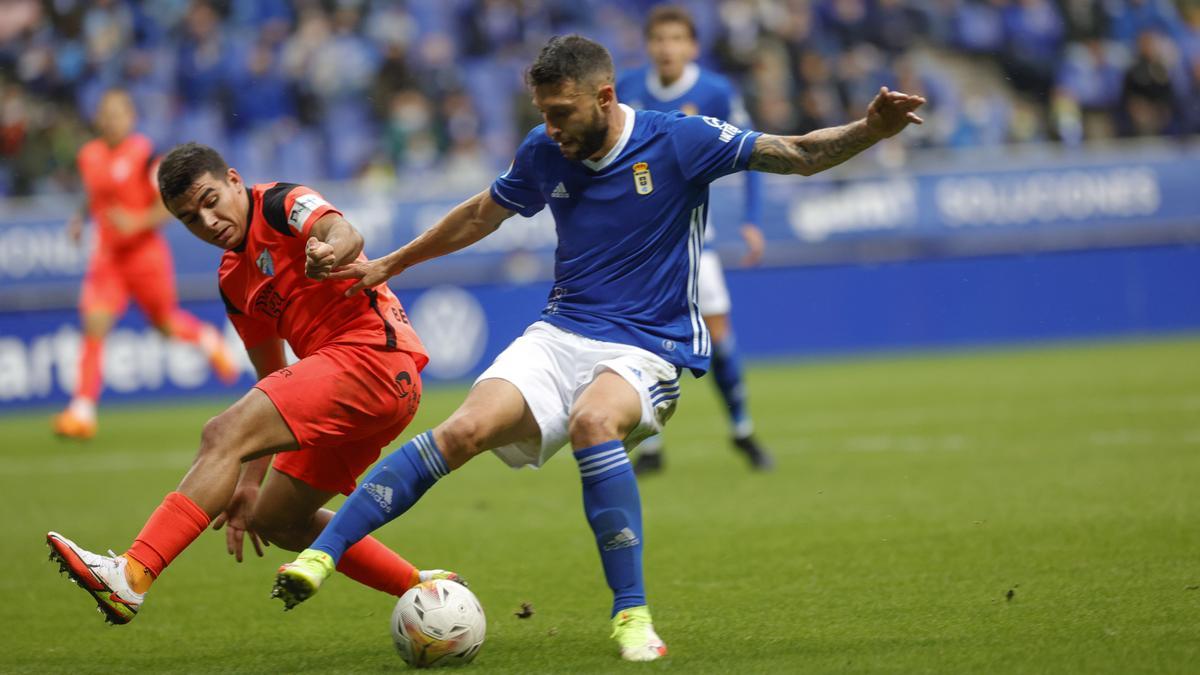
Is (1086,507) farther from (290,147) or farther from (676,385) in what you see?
(290,147)

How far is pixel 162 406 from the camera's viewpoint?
15.1 meters

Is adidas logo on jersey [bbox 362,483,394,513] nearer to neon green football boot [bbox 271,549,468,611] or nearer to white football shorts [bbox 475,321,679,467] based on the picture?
neon green football boot [bbox 271,549,468,611]

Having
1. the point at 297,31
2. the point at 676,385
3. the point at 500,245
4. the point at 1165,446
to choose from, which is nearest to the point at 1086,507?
the point at 1165,446

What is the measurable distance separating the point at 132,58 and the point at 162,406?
664 centimetres

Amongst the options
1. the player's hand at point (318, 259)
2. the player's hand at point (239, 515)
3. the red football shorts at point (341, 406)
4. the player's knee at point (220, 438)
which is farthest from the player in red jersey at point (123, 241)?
the player's hand at point (318, 259)

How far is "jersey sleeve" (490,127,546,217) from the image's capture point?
5246 mm

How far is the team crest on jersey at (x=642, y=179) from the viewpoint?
507cm

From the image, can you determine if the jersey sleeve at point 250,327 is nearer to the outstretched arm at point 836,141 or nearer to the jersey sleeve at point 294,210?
the jersey sleeve at point 294,210

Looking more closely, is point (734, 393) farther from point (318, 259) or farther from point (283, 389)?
point (318, 259)

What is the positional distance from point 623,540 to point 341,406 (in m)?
1.05

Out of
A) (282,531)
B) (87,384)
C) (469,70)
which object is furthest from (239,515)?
(469,70)

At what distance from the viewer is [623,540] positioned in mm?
4738

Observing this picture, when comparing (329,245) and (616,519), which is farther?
(329,245)

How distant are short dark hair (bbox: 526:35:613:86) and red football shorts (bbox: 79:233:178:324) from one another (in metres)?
8.09
